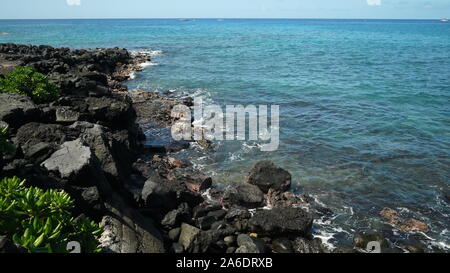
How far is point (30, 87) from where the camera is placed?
1764cm

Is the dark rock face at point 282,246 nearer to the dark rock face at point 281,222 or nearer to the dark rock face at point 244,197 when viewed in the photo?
the dark rock face at point 281,222

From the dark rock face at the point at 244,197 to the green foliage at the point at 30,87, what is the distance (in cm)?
1084

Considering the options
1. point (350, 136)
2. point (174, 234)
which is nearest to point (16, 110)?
point (174, 234)

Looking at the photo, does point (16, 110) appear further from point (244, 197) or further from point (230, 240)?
point (230, 240)

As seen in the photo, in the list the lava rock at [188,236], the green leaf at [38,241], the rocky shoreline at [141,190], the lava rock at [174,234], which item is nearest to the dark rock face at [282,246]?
the rocky shoreline at [141,190]

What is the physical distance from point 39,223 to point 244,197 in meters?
8.60

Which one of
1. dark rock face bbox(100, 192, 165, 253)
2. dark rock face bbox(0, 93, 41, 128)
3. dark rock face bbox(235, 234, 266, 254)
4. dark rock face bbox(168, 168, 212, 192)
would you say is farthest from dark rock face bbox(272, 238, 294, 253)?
dark rock face bbox(0, 93, 41, 128)

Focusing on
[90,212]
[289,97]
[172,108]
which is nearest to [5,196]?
[90,212]

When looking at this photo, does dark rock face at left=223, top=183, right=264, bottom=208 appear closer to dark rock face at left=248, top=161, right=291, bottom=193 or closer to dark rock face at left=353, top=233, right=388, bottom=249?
dark rock face at left=248, top=161, right=291, bottom=193

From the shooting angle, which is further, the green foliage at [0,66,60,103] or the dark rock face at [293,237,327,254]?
the green foliage at [0,66,60,103]

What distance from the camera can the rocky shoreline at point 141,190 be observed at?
9297mm

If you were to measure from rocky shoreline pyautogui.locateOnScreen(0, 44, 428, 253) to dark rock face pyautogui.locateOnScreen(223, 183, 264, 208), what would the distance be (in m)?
0.04

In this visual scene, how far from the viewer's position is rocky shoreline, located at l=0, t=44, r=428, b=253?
930 centimetres
